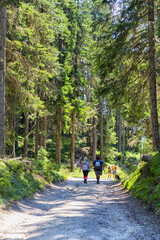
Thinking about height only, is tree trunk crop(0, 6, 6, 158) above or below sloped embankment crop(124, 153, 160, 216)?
above

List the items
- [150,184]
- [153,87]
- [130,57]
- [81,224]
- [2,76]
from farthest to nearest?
1. [130,57]
2. [153,87]
3. [2,76]
4. [150,184]
5. [81,224]

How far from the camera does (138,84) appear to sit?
12.2 m

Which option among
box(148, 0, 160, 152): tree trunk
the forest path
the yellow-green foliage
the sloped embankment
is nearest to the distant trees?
box(148, 0, 160, 152): tree trunk

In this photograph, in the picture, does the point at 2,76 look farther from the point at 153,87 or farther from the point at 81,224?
the point at 81,224

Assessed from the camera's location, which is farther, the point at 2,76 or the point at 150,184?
the point at 2,76

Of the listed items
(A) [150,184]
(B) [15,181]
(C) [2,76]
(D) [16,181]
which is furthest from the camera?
(C) [2,76]

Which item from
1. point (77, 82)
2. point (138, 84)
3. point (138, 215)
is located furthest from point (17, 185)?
point (77, 82)

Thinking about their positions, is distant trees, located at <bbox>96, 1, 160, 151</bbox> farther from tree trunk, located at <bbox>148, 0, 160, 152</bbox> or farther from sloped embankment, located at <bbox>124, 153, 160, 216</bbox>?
sloped embankment, located at <bbox>124, 153, 160, 216</bbox>

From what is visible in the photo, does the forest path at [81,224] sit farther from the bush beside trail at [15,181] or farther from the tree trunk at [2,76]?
the tree trunk at [2,76]

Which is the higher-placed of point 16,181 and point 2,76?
point 2,76

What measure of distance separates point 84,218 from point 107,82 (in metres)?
8.37

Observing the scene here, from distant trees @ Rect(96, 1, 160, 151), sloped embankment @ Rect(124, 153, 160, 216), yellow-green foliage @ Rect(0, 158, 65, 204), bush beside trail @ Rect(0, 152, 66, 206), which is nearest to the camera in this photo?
sloped embankment @ Rect(124, 153, 160, 216)

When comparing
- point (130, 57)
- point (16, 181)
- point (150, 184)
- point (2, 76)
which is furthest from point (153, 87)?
point (16, 181)

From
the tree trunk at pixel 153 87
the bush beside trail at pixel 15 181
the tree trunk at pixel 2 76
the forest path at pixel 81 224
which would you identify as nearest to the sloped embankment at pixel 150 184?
the forest path at pixel 81 224
